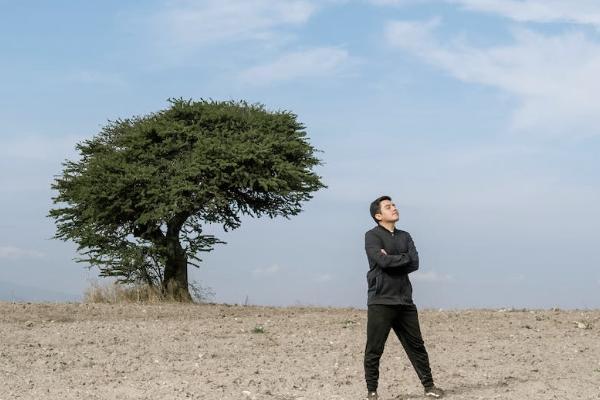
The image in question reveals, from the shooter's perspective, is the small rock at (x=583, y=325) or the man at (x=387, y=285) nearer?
the man at (x=387, y=285)

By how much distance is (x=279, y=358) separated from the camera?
40.1 ft

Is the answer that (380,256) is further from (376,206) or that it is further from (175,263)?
(175,263)

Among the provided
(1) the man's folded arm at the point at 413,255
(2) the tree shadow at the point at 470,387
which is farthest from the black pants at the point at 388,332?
(2) the tree shadow at the point at 470,387

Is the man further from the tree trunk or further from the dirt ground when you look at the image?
the tree trunk

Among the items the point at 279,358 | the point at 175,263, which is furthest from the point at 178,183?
the point at 279,358

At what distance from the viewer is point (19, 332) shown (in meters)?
15.2

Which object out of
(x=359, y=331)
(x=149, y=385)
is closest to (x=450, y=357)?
(x=359, y=331)

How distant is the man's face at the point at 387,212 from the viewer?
9.16m

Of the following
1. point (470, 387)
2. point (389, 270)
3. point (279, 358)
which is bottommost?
point (470, 387)

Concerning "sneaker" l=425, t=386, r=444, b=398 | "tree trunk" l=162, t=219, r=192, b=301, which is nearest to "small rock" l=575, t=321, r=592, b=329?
"sneaker" l=425, t=386, r=444, b=398

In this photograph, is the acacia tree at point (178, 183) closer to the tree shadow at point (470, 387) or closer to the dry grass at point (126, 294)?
the dry grass at point (126, 294)

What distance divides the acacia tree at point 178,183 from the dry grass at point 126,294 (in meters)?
0.29

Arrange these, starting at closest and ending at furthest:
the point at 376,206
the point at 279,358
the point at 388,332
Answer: the point at 388,332
the point at 376,206
the point at 279,358

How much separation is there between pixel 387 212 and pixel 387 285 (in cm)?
83
